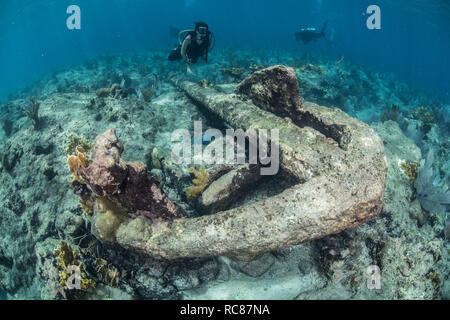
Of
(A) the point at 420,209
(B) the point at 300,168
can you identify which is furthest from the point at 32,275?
(A) the point at 420,209

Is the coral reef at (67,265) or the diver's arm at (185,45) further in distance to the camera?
the diver's arm at (185,45)

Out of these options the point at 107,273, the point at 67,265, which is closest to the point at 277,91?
the point at 107,273

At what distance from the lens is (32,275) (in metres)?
4.25

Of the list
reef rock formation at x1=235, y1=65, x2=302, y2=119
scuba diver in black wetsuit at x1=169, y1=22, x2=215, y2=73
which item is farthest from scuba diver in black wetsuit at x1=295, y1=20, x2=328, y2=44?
reef rock formation at x1=235, y1=65, x2=302, y2=119

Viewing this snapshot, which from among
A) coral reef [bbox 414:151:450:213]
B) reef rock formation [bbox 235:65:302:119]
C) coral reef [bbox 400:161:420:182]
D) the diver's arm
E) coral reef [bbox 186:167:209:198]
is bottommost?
coral reef [bbox 414:151:450:213]

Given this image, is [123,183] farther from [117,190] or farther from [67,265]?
[67,265]

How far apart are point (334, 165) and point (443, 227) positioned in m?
3.42

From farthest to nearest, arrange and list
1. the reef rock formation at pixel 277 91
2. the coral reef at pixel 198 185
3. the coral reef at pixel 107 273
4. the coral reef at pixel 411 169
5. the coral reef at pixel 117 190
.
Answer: the coral reef at pixel 411 169, the reef rock formation at pixel 277 91, the coral reef at pixel 198 185, the coral reef at pixel 107 273, the coral reef at pixel 117 190

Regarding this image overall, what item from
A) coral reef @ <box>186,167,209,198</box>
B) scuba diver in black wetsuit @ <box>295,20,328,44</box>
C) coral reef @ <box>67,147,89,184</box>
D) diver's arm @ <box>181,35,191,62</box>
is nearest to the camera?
coral reef @ <box>67,147,89,184</box>

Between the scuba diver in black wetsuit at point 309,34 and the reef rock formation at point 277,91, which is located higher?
the scuba diver in black wetsuit at point 309,34

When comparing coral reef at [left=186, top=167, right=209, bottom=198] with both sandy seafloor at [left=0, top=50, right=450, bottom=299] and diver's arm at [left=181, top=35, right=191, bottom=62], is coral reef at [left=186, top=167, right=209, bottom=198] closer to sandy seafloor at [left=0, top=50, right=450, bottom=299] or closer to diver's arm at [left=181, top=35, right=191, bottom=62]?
sandy seafloor at [left=0, top=50, right=450, bottom=299]

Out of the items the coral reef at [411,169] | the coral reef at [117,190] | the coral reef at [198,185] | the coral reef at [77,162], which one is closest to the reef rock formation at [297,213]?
the coral reef at [117,190]

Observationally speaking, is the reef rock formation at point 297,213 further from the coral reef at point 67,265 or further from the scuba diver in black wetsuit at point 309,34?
the scuba diver in black wetsuit at point 309,34
